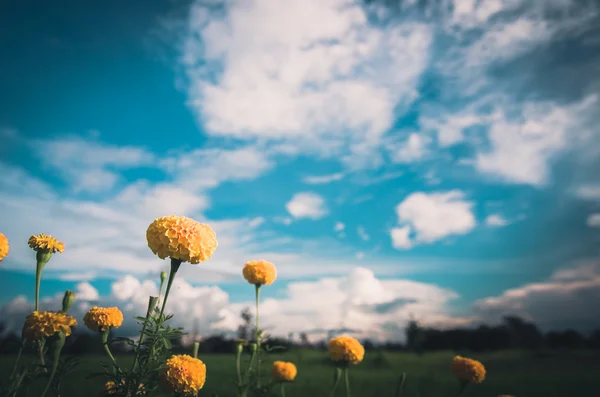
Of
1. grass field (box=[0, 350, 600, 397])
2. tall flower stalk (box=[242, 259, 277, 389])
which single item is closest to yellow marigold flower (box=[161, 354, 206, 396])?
grass field (box=[0, 350, 600, 397])

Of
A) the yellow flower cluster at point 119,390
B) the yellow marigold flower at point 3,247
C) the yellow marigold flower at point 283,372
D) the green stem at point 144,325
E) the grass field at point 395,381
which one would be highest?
the yellow marigold flower at point 3,247

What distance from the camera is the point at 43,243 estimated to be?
142 inches

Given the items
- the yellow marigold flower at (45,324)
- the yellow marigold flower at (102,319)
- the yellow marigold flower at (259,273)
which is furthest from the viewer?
the yellow marigold flower at (259,273)

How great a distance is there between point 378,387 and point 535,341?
38.2 metres

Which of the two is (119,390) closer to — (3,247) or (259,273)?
(3,247)

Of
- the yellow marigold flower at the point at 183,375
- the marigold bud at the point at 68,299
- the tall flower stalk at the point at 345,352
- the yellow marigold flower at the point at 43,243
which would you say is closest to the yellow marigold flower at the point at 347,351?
the tall flower stalk at the point at 345,352

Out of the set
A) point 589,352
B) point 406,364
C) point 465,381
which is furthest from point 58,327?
point 589,352

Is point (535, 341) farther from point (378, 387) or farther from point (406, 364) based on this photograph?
point (378, 387)

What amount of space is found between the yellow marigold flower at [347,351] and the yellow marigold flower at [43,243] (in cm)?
401

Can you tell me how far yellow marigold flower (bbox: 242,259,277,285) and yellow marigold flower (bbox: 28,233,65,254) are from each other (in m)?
2.99

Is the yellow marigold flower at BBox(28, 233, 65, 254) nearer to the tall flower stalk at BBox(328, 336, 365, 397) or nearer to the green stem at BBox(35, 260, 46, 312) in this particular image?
the green stem at BBox(35, 260, 46, 312)

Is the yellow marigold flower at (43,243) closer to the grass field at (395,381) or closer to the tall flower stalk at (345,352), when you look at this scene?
the grass field at (395,381)

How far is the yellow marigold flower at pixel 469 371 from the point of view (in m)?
5.35

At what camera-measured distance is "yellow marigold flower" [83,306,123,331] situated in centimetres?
353
